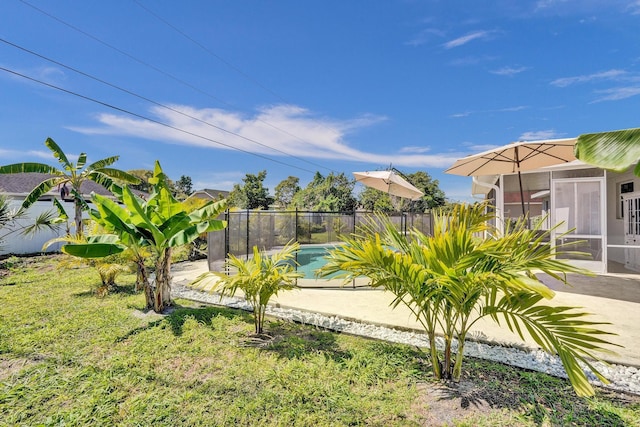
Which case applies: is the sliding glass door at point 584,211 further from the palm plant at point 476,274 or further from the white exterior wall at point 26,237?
the white exterior wall at point 26,237

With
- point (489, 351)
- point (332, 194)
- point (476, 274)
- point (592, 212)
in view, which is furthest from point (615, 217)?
point (332, 194)

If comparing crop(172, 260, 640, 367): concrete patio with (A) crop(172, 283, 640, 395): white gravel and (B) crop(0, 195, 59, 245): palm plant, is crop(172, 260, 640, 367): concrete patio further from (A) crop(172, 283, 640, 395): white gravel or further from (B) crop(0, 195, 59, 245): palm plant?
(B) crop(0, 195, 59, 245): palm plant

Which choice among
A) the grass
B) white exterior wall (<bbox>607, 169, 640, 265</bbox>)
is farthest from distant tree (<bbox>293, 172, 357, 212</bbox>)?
the grass

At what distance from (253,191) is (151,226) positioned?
30.1 m

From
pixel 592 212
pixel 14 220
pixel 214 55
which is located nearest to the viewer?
pixel 592 212

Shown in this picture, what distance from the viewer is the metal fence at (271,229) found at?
29.1ft

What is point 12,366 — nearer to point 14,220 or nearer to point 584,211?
point 584,211

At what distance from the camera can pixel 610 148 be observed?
7.53 ft

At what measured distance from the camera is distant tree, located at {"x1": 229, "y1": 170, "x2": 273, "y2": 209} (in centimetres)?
3356

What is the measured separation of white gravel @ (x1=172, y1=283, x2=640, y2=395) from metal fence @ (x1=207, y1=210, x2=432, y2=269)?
1.80 m

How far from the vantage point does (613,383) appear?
10.2ft

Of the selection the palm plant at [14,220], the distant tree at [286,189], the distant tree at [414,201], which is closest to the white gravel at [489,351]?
the palm plant at [14,220]

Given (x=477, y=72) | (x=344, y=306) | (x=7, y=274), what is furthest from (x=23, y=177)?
(x=477, y=72)

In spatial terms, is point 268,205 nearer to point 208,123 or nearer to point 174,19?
point 208,123
